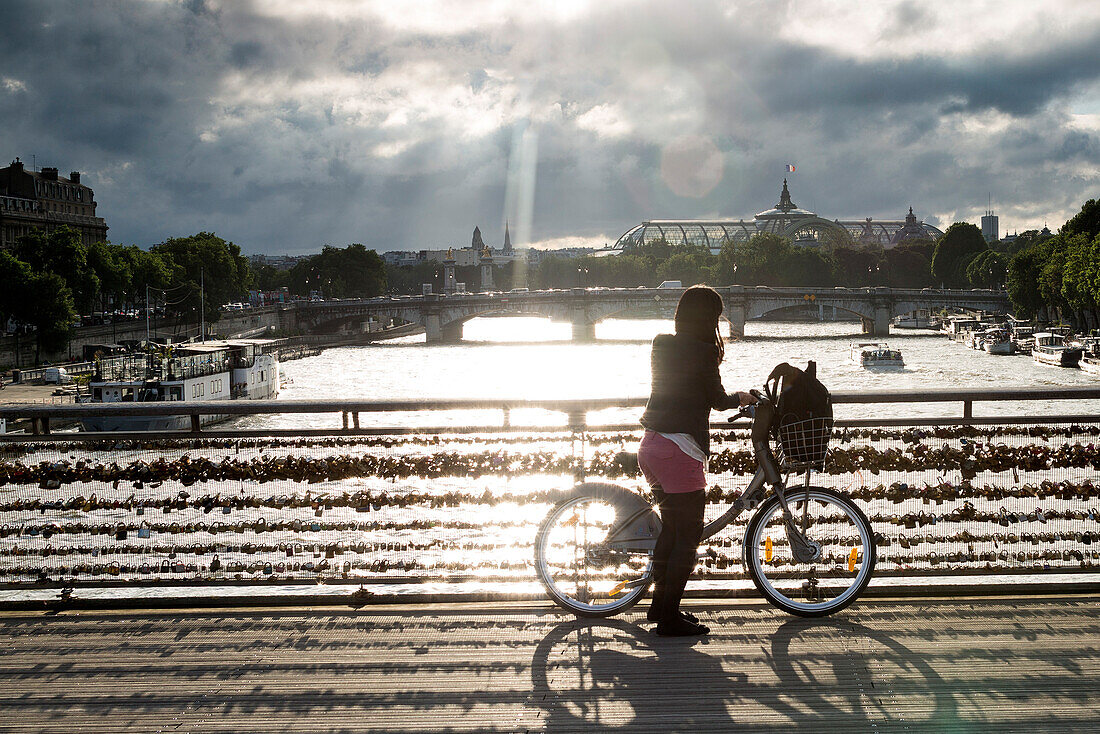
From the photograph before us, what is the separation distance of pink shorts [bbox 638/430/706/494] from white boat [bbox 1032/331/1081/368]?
52603 millimetres

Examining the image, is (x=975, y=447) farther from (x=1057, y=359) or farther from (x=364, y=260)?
(x=364, y=260)

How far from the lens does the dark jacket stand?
4.30m

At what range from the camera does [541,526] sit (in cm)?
459

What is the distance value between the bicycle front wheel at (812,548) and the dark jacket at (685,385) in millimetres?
602

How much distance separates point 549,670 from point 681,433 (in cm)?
111

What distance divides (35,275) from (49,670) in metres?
51.7

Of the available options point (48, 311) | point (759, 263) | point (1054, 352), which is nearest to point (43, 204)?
point (48, 311)

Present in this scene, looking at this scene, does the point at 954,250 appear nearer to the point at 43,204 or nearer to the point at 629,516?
the point at 43,204

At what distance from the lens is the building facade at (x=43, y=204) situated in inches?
3100

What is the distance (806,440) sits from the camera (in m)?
4.36

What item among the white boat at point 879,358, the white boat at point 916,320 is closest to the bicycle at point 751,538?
the white boat at point 879,358

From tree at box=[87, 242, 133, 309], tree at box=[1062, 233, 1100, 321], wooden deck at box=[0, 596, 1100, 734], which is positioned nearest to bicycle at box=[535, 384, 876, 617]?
wooden deck at box=[0, 596, 1100, 734]

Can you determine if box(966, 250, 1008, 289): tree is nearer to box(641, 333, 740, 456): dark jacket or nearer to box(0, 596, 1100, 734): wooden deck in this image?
box(0, 596, 1100, 734): wooden deck

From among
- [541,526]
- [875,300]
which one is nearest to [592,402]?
[541,526]
